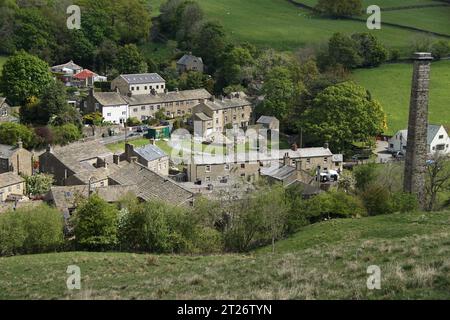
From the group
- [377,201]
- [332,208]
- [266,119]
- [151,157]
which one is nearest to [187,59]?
[266,119]

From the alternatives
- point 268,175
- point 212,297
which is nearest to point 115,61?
point 268,175

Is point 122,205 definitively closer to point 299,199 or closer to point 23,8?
point 299,199

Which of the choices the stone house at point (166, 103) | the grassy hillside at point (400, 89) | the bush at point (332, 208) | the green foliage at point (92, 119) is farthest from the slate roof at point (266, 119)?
the bush at point (332, 208)

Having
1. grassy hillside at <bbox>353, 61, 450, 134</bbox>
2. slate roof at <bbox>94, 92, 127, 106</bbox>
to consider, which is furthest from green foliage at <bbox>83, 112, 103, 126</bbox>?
grassy hillside at <bbox>353, 61, 450, 134</bbox>

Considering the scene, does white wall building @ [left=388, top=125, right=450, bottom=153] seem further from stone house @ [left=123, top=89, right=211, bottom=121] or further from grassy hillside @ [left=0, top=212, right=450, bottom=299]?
grassy hillside @ [left=0, top=212, right=450, bottom=299]

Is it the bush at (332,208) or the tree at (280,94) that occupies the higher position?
the tree at (280,94)

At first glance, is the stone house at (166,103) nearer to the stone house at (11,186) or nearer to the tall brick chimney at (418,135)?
the stone house at (11,186)
